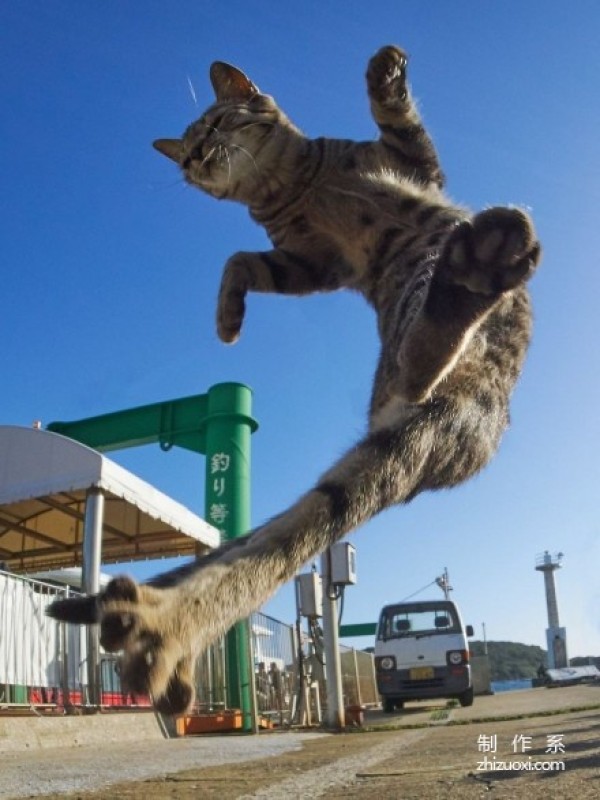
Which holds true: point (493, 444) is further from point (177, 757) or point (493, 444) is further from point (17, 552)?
point (17, 552)

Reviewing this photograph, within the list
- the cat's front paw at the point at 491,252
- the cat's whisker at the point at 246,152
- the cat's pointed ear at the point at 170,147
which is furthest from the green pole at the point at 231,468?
the cat's front paw at the point at 491,252

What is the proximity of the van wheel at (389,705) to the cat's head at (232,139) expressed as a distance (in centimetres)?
1163

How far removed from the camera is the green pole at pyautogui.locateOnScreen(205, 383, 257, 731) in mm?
9422

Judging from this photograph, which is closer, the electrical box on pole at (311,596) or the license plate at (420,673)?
the electrical box on pole at (311,596)

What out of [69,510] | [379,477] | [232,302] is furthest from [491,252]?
[69,510]

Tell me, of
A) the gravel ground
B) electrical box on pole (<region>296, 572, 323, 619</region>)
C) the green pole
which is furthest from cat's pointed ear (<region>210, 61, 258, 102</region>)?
electrical box on pole (<region>296, 572, 323, 619</region>)

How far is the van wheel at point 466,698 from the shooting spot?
12.9 metres

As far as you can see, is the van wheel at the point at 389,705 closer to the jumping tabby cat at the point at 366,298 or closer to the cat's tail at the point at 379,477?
the jumping tabby cat at the point at 366,298

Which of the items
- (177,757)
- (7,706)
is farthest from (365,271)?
(7,706)

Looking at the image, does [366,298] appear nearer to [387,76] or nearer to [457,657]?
[387,76]

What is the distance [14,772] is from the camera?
13.0ft

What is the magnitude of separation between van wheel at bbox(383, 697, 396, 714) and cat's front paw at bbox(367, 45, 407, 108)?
465 inches

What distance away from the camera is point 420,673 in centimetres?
1276

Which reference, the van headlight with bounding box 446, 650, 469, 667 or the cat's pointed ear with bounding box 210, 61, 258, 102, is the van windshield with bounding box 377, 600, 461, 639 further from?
the cat's pointed ear with bounding box 210, 61, 258, 102
